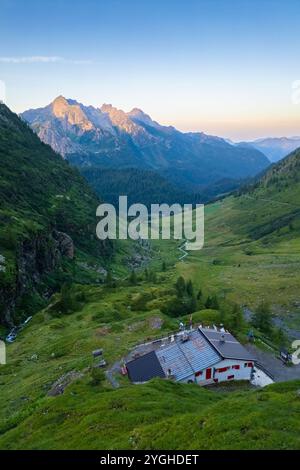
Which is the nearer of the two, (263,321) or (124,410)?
(124,410)

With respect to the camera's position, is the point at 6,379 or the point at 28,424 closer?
the point at 28,424

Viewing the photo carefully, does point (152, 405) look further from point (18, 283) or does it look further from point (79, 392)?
point (18, 283)

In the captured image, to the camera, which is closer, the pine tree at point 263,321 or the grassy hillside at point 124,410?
the grassy hillside at point 124,410

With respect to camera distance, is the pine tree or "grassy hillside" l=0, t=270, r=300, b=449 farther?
the pine tree

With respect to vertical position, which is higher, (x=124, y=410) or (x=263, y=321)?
(x=124, y=410)

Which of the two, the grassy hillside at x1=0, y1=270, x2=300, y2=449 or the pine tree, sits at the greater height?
the grassy hillside at x1=0, y1=270, x2=300, y2=449

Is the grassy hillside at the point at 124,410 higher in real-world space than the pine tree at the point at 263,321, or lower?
higher

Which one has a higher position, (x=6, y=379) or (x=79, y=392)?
(x=79, y=392)
